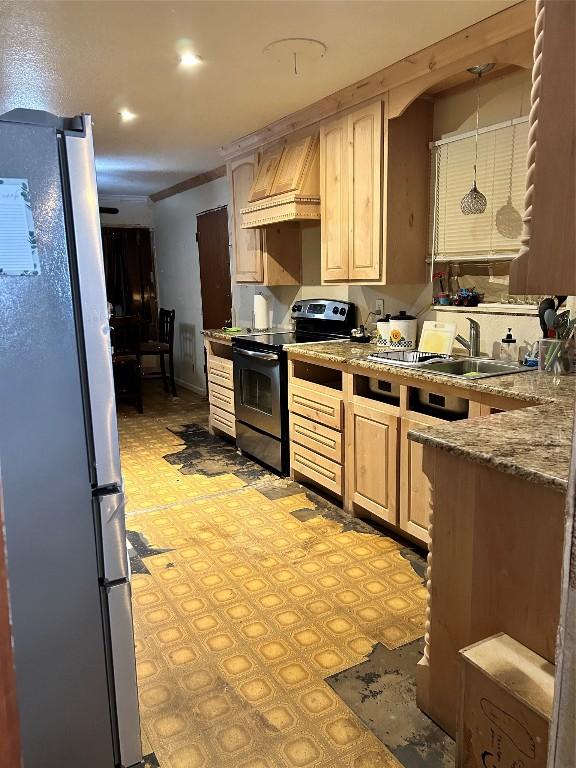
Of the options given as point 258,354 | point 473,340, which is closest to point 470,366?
point 473,340

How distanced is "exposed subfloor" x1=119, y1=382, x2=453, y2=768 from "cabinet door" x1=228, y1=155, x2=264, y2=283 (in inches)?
74.0

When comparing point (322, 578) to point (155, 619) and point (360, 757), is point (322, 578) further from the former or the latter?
point (360, 757)

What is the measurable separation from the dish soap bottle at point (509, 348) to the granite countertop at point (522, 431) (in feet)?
1.16

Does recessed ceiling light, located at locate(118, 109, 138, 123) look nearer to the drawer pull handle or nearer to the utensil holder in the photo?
the drawer pull handle

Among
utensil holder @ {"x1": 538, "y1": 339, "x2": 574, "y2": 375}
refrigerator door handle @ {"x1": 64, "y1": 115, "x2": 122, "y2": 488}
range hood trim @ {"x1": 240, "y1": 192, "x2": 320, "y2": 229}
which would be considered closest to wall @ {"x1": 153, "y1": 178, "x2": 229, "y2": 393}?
range hood trim @ {"x1": 240, "y1": 192, "x2": 320, "y2": 229}

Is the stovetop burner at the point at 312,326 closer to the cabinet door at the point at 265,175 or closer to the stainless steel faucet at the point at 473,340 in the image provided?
the cabinet door at the point at 265,175

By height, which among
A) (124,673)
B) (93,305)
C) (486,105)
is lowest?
(124,673)

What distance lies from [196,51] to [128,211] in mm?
5038

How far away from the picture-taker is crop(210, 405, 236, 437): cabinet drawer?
182 inches

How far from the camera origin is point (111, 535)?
1442 millimetres

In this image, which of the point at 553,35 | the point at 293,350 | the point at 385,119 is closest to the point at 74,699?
the point at 553,35

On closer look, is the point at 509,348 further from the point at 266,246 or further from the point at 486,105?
the point at 266,246

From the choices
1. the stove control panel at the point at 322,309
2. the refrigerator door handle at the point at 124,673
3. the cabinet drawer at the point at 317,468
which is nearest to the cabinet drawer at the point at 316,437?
the cabinet drawer at the point at 317,468

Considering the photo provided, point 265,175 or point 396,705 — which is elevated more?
point 265,175
